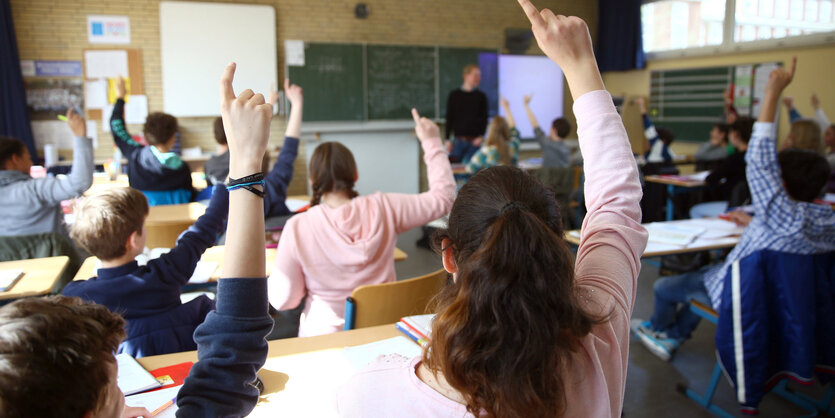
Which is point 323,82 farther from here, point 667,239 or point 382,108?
point 667,239

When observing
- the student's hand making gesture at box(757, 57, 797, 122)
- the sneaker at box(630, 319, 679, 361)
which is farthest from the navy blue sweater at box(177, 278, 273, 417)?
the sneaker at box(630, 319, 679, 361)

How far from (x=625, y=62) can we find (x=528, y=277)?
346 inches

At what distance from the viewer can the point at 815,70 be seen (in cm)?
658

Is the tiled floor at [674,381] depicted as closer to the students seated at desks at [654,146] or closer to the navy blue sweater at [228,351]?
the navy blue sweater at [228,351]

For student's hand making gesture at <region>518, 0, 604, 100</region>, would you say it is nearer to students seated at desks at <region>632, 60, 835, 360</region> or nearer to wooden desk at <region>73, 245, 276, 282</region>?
students seated at desks at <region>632, 60, 835, 360</region>

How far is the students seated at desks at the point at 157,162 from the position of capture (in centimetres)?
385

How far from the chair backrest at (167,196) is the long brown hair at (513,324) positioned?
3632mm

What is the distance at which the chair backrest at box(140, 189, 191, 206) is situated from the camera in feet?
13.2

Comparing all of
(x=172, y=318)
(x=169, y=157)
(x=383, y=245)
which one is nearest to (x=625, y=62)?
(x=169, y=157)

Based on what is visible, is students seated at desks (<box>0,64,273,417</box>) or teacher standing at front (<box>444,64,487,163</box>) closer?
students seated at desks (<box>0,64,273,417</box>)

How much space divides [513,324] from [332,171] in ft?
5.52

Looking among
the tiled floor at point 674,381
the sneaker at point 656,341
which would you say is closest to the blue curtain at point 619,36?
the tiled floor at point 674,381

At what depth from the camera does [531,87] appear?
902 centimetres

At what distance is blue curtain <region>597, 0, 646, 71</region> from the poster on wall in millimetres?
6548
